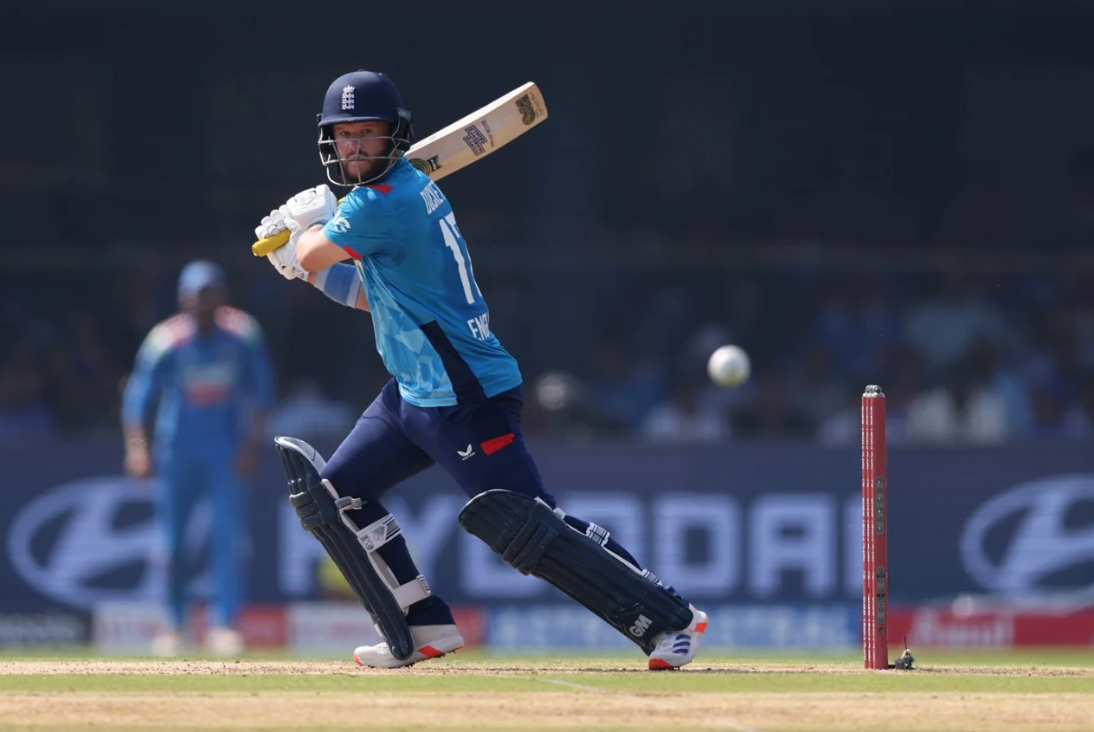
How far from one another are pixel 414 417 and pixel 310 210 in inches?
26.9

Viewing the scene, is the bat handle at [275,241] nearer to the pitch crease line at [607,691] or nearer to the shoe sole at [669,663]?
the pitch crease line at [607,691]

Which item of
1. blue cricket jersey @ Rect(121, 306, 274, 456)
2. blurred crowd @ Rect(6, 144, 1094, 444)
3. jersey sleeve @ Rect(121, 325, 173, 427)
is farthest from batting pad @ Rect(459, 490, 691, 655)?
blurred crowd @ Rect(6, 144, 1094, 444)

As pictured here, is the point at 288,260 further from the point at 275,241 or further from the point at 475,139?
the point at 475,139

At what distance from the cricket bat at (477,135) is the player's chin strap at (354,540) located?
2.98 feet

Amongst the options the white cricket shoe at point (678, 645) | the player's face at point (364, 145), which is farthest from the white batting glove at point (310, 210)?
the white cricket shoe at point (678, 645)

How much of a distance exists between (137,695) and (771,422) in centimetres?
716

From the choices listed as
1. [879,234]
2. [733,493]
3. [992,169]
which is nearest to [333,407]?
[733,493]

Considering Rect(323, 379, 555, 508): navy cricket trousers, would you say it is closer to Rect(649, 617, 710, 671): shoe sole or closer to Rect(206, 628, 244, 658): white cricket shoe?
Rect(649, 617, 710, 671): shoe sole

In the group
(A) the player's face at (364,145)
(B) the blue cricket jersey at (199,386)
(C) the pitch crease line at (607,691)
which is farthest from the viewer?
(B) the blue cricket jersey at (199,386)

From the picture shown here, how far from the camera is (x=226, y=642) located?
9969 mm

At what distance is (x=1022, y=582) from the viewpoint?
34.9 ft

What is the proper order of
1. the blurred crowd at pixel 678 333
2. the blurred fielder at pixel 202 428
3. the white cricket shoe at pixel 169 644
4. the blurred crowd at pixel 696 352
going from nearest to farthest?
the white cricket shoe at pixel 169 644 < the blurred fielder at pixel 202 428 < the blurred crowd at pixel 696 352 < the blurred crowd at pixel 678 333

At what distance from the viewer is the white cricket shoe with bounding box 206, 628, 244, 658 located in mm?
9898

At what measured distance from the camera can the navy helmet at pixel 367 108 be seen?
5449 millimetres
